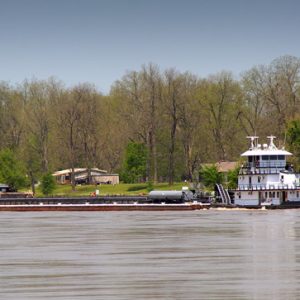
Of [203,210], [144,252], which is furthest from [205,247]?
[203,210]

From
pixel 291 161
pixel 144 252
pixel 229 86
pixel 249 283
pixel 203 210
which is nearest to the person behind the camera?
pixel 249 283

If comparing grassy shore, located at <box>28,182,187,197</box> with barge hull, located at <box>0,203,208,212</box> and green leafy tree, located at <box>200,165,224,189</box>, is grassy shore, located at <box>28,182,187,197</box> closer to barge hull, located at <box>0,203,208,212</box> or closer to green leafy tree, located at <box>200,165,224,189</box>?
green leafy tree, located at <box>200,165,224,189</box>

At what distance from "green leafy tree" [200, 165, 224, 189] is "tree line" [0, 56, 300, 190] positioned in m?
10.9

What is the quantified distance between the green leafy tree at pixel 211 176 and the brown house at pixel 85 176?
26850 mm

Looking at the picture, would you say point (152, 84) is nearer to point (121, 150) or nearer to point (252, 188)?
point (121, 150)

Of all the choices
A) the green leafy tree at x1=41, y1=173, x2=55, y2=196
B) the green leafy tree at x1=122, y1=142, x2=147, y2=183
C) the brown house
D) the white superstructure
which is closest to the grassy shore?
the green leafy tree at x1=41, y1=173, x2=55, y2=196

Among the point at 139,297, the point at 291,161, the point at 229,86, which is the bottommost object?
the point at 139,297

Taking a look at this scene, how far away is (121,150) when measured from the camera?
16662 centimetres

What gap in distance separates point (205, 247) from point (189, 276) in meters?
12.9

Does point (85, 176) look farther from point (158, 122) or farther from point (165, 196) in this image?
point (165, 196)

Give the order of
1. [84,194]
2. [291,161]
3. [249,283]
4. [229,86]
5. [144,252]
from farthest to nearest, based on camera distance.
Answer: [229,86] < [84,194] < [291,161] < [144,252] < [249,283]

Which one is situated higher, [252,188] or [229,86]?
[229,86]

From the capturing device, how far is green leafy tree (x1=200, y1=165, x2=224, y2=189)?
13612 cm

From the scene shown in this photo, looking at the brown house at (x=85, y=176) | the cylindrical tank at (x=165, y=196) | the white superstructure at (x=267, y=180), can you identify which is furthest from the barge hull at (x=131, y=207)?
the brown house at (x=85, y=176)
